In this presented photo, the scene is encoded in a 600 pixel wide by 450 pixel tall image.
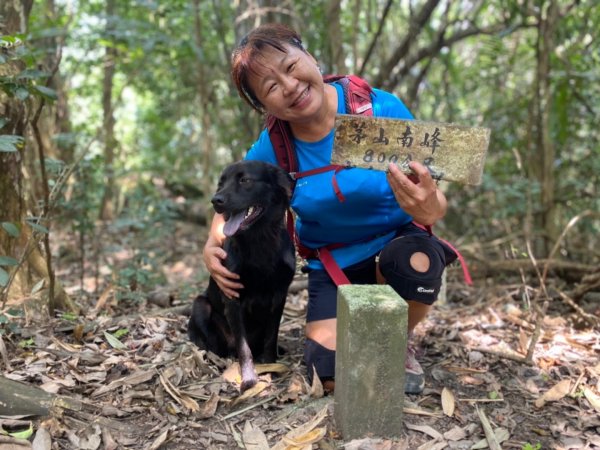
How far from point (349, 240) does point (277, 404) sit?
3.22 feet

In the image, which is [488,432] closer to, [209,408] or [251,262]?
[209,408]

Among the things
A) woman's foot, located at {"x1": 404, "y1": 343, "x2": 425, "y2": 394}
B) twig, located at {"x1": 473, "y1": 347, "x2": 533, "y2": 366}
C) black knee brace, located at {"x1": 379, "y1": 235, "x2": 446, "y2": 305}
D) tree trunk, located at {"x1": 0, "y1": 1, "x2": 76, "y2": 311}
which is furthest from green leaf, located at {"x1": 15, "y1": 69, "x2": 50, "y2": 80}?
twig, located at {"x1": 473, "y1": 347, "x2": 533, "y2": 366}

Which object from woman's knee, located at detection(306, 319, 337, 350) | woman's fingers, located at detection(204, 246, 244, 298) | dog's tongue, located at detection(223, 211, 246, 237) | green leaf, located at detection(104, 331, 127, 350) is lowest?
green leaf, located at detection(104, 331, 127, 350)

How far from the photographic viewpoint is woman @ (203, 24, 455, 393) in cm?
262

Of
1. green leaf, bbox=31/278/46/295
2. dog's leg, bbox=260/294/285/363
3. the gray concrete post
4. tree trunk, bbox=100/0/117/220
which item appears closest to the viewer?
the gray concrete post

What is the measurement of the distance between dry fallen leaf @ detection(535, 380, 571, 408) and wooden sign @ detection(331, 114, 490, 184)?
4.00ft

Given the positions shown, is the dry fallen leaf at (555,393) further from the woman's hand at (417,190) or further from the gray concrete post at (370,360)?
the woman's hand at (417,190)

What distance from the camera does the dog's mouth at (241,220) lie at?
2844mm

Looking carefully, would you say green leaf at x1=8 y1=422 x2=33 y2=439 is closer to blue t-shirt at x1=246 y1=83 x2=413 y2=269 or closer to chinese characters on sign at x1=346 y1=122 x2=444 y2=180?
blue t-shirt at x1=246 y1=83 x2=413 y2=269

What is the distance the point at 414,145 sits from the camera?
2.39m

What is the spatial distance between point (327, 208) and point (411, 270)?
1.77 feet

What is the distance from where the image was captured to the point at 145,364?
2965 millimetres

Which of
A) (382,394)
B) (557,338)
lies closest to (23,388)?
(382,394)

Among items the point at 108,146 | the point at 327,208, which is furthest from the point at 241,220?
the point at 108,146
